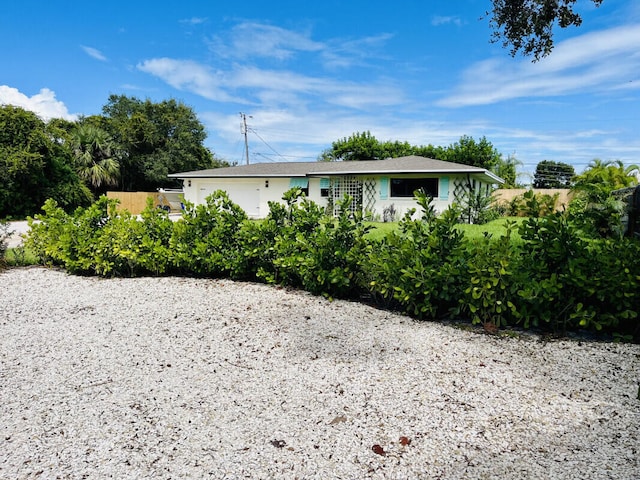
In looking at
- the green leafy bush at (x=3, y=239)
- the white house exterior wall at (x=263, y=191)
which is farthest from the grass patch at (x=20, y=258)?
the white house exterior wall at (x=263, y=191)

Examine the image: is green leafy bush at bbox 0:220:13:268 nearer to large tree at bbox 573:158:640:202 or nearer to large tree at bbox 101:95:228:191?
large tree at bbox 573:158:640:202

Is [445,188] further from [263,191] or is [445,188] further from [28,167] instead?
[28,167]

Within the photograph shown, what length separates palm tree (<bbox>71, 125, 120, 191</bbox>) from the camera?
28141mm

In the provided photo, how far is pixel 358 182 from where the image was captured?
2036cm

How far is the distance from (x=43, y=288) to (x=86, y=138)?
1082 inches

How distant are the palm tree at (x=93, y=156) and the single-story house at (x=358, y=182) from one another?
8434mm

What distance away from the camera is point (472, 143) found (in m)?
30.5

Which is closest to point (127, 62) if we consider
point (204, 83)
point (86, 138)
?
point (204, 83)

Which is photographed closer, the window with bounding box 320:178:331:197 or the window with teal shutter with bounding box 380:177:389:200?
the window with teal shutter with bounding box 380:177:389:200

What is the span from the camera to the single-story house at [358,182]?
18531mm

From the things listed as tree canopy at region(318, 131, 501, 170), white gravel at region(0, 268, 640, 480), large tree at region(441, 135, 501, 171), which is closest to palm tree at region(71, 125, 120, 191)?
tree canopy at region(318, 131, 501, 170)

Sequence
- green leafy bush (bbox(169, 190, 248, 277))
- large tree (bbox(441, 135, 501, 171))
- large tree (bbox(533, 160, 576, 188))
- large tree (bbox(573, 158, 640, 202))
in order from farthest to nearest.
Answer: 1. large tree (bbox(533, 160, 576, 188))
2. large tree (bbox(441, 135, 501, 171))
3. large tree (bbox(573, 158, 640, 202))
4. green leafy bush (bbox(169, 190, 248, 277))

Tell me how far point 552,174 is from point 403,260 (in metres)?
50.8

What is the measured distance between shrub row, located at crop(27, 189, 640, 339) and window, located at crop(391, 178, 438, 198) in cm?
1467
